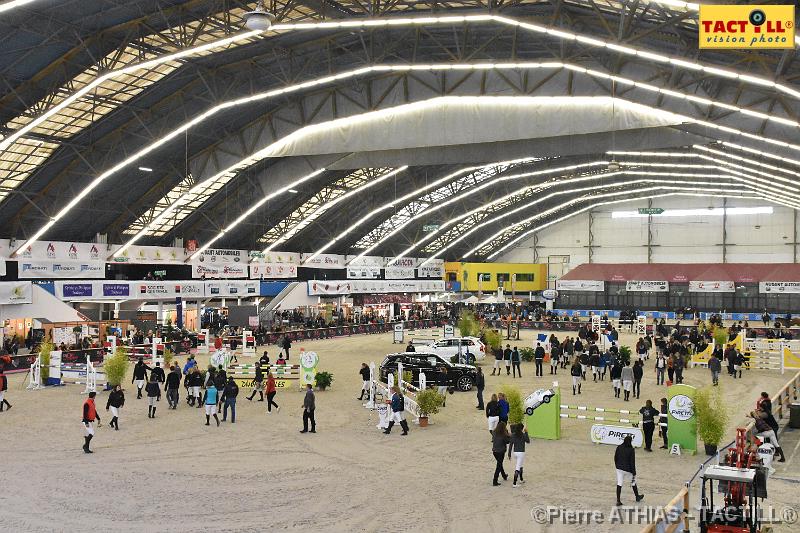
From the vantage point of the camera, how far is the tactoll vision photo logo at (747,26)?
496 inches

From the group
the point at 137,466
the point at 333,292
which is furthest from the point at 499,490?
the point at 333,292

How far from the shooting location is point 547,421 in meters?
15.5

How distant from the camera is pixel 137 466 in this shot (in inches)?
523

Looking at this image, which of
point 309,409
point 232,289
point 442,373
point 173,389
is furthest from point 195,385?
point 232,289

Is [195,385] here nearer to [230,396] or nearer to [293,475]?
[230,396]

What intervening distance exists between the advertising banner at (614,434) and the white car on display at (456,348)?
12.9 metres

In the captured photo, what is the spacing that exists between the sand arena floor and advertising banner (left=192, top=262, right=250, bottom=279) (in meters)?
25.1

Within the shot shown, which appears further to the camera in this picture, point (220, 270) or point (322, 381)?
point (220, 270)

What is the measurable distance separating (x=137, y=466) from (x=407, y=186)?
3719 cm

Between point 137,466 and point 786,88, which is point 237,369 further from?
point 786,88

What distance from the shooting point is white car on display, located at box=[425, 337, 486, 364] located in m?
29.1

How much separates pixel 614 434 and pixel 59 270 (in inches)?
1267

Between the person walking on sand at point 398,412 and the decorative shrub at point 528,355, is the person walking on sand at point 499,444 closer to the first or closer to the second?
the person walking on sand at point 398,412

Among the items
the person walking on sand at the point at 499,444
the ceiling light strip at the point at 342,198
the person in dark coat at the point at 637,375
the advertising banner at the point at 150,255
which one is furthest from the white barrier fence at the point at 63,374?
the ceiling light strip at the point at 342,198
